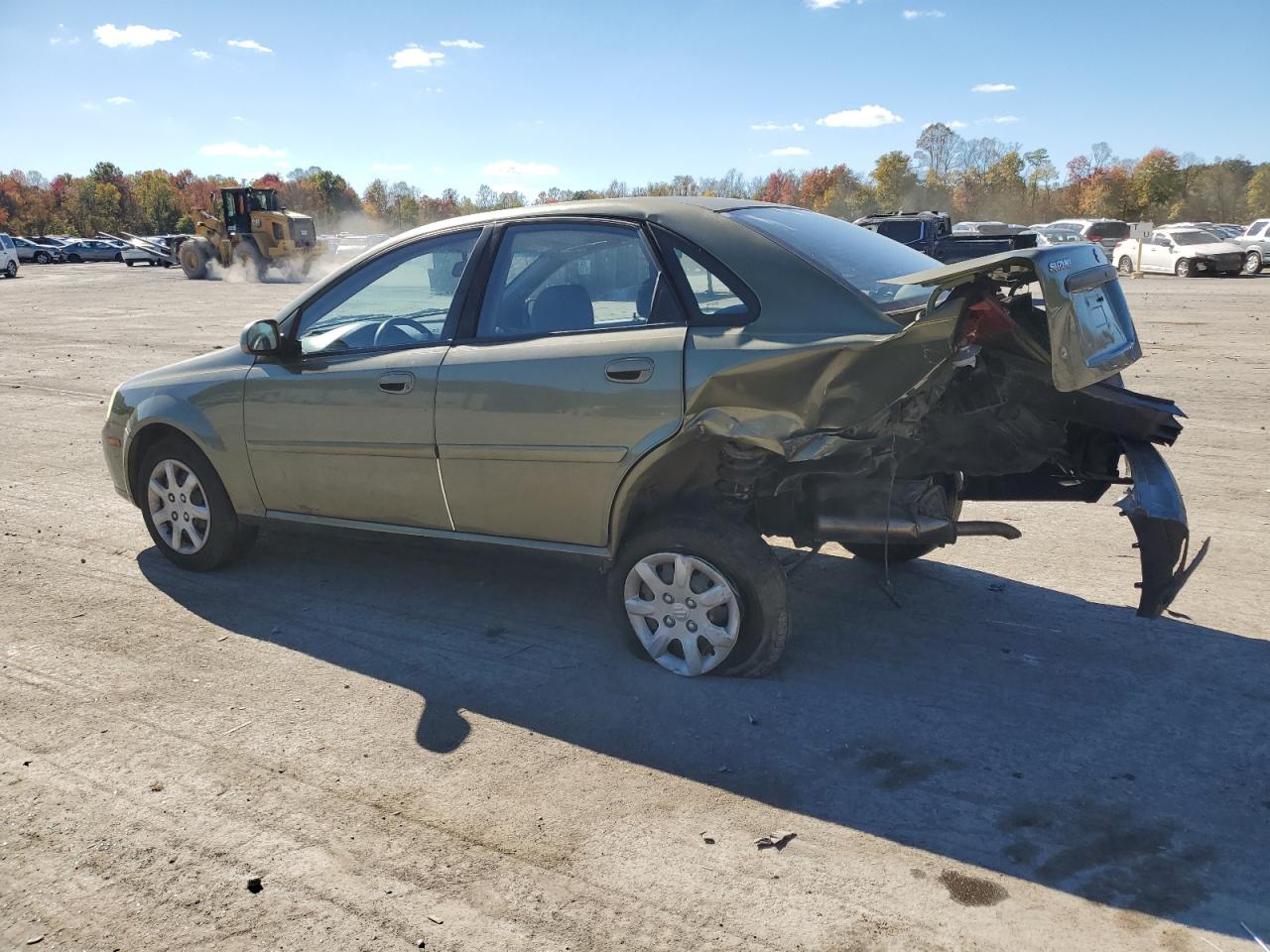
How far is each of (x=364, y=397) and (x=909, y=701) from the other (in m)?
2.67

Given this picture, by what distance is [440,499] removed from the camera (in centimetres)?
450

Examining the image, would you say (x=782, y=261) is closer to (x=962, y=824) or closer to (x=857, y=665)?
(x=857, y=665)

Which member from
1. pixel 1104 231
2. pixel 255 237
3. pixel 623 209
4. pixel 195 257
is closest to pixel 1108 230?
pixel 1104 231

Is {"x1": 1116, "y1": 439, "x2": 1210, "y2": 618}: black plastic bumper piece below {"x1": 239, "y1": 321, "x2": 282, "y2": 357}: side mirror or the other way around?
below

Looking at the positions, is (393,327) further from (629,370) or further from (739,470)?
(739,470)

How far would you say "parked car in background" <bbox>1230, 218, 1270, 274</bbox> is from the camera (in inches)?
1158

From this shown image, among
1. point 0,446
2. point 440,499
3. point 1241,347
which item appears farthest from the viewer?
point 1241,347

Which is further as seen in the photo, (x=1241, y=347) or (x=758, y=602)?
(x=1241, y=347)

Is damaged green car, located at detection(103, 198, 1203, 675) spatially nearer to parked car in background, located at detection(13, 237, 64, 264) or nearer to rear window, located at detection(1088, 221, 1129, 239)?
rear window, located at detection(1088, 221, 1129, 239)

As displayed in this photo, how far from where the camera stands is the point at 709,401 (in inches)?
149

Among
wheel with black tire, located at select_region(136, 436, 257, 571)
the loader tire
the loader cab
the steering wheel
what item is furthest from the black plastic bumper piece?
the loader tire

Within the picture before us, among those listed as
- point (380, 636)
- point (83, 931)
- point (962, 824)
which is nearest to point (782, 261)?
point (962, 824)

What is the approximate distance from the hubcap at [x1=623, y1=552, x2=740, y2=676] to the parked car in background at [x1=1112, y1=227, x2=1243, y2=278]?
99.5ft

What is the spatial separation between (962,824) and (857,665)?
3.72 ft
